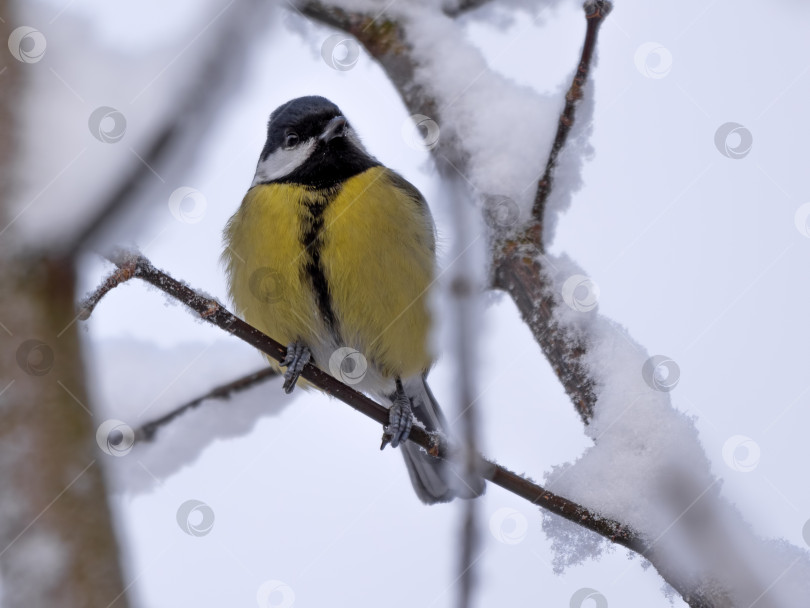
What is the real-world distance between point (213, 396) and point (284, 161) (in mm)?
780

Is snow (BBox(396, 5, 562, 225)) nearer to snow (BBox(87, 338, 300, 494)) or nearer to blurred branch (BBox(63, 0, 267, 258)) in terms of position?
blurred branch (BBox(63, 0, 267, 258))

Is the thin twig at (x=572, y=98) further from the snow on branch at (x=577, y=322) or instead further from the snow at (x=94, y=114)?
the snow at (x=94, y=114)

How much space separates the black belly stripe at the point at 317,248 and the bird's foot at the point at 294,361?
102mm

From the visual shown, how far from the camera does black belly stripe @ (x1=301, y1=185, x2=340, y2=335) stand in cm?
226

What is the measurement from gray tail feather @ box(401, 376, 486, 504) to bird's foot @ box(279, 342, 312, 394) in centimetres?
49

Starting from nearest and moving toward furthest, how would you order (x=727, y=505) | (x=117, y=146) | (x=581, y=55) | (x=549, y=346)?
(x=727, y=505)
(x=581, y=55)
(x=549, y=346)
(x=117, y=146)

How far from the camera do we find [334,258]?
2246 mm

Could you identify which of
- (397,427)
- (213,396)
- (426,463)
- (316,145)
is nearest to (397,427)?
(397,427)

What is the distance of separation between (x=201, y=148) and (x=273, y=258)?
1.13 feet

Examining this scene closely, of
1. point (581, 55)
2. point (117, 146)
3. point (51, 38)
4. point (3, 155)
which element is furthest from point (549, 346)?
point (51, 38)

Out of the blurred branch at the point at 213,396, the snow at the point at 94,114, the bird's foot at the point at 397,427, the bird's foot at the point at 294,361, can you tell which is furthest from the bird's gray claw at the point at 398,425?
the snow at the point at 94,114

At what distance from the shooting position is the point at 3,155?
1926 mm

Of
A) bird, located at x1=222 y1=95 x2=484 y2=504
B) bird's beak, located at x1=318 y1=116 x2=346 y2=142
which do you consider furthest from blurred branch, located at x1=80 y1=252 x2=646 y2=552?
bird's beak, located at x1=318 y1=116 x2=346 y2=142

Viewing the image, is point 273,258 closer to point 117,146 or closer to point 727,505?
point 117,146
